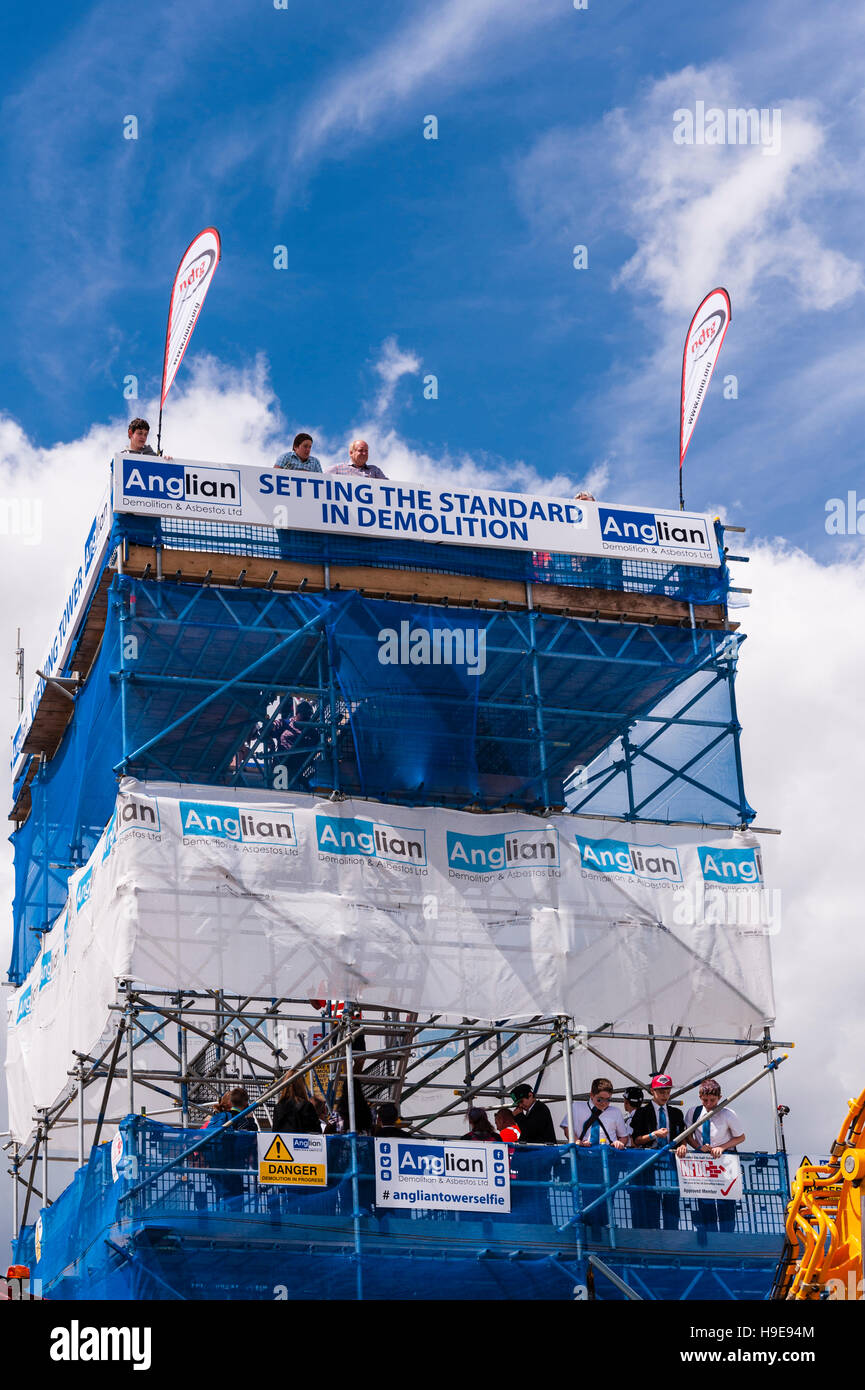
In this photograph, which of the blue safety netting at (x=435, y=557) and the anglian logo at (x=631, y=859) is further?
the anglian logo at (x=631, y=859)

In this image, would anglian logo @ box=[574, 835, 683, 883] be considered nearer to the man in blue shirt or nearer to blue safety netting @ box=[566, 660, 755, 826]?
blue safety netting @ box=[566, 660, 755, 826]

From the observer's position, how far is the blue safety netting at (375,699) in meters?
27.3

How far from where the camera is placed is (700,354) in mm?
31328

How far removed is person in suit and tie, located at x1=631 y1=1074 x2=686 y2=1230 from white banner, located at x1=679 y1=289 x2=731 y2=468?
35.7 feet

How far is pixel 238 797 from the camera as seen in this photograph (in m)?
26.6

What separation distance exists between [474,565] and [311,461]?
2.82 m

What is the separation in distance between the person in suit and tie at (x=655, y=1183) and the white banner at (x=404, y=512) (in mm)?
8317

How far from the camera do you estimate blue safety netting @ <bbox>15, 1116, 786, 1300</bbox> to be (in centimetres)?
2370

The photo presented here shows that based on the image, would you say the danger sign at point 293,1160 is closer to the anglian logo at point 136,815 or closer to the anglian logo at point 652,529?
the anglian logo at point 136,815

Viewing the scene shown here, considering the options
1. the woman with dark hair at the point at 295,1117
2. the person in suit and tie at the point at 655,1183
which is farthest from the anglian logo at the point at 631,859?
the woman with dark hair at the point at 295,1117

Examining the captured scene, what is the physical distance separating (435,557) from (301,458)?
2.43 metres

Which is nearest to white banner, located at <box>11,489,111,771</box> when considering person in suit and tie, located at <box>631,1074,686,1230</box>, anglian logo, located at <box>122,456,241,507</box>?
anglian logo, located at <box>122,456,241,507</box>

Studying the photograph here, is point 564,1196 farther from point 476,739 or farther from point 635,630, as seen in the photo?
point 635,630
